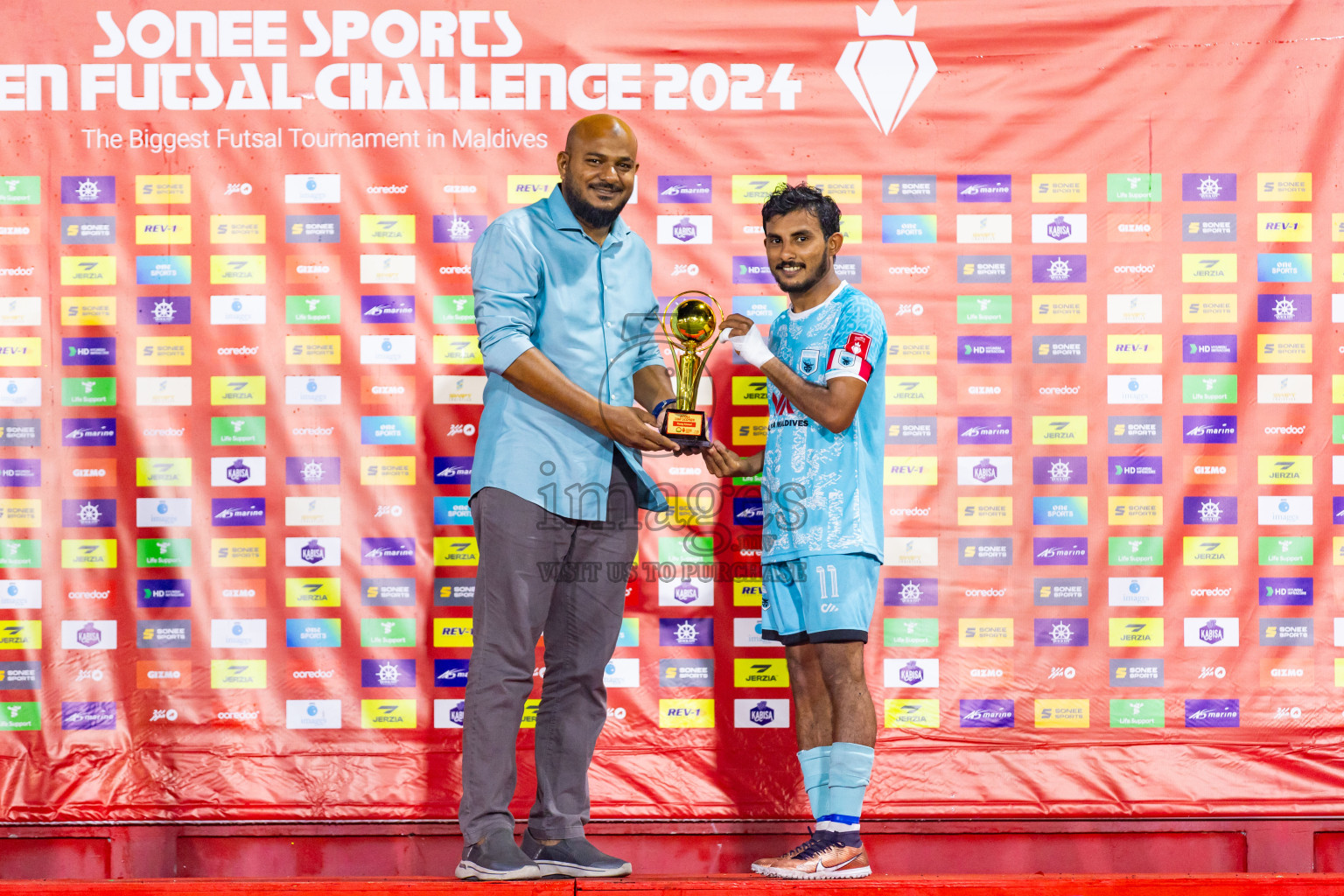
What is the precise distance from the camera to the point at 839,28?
10.4ft

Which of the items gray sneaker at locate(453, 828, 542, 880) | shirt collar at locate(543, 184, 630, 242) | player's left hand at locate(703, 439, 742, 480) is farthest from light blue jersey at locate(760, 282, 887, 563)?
gray sneaker at locate(453, 828, 542, 880)

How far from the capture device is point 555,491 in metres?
2.44

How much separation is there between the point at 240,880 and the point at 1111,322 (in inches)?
129

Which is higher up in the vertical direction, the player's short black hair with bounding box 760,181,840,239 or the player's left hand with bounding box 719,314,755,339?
the player's short black hair with bounding box 760,181,840,239

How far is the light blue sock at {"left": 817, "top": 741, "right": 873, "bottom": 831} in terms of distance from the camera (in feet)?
8.09

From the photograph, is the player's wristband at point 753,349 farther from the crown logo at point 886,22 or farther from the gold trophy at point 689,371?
the crown logo at point 886,22

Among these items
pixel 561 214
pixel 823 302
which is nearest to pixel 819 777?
pixel 823 302

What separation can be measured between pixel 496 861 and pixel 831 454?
1368 mm

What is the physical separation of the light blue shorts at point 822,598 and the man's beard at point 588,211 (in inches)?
42.1

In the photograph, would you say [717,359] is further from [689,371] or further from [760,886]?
[760,886]

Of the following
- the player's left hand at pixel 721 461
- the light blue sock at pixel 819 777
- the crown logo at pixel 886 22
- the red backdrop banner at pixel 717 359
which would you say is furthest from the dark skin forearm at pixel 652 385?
the crown logo at pixel 886 22

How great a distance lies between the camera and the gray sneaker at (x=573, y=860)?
244cm

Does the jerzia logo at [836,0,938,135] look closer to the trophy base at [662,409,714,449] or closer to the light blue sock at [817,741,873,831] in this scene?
the trophy base at [662,409,714,449]

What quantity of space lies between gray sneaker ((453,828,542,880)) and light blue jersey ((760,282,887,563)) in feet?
3.32
